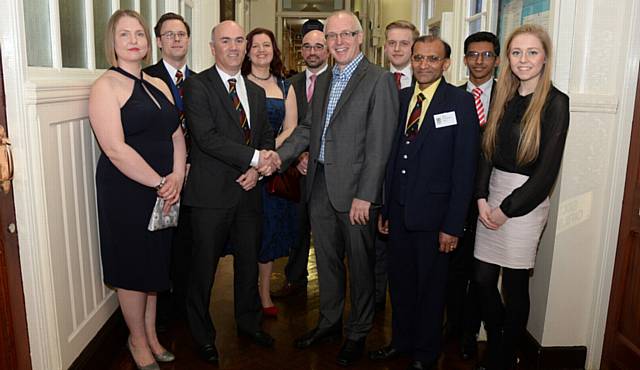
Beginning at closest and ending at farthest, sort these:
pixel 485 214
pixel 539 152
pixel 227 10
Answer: pixel 539 152, pixel 485 214, pixel 227 10

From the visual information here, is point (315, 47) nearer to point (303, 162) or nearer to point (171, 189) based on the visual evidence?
point (303, 162)

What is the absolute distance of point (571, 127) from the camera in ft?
8.16

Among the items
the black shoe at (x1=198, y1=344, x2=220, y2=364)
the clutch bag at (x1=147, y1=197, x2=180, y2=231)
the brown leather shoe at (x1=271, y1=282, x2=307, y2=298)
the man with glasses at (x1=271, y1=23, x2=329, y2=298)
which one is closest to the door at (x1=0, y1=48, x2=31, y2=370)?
the clutch bag at (x1=147, y1=197, x2=180, y2=231)

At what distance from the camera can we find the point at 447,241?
2.42 metres

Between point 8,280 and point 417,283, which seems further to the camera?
point 417,283

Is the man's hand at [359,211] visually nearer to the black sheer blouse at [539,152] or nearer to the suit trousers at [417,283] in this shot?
the suit trousers at [417,283]

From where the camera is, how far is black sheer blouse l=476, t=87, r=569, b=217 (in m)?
2.13

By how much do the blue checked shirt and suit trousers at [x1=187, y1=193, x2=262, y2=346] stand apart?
1.74 feet

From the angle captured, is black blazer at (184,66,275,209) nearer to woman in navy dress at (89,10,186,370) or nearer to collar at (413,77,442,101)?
woman in navy dress at (89,10,186,370)

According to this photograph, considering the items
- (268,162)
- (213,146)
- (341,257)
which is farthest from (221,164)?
(341,257)

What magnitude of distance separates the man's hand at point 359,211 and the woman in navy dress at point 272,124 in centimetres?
70

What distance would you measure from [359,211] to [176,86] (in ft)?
4.06

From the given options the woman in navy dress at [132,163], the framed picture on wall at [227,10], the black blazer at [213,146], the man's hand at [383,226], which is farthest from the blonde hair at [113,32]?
the framed picture on wall at [227,10]

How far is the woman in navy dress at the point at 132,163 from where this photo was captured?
87.0 inches
